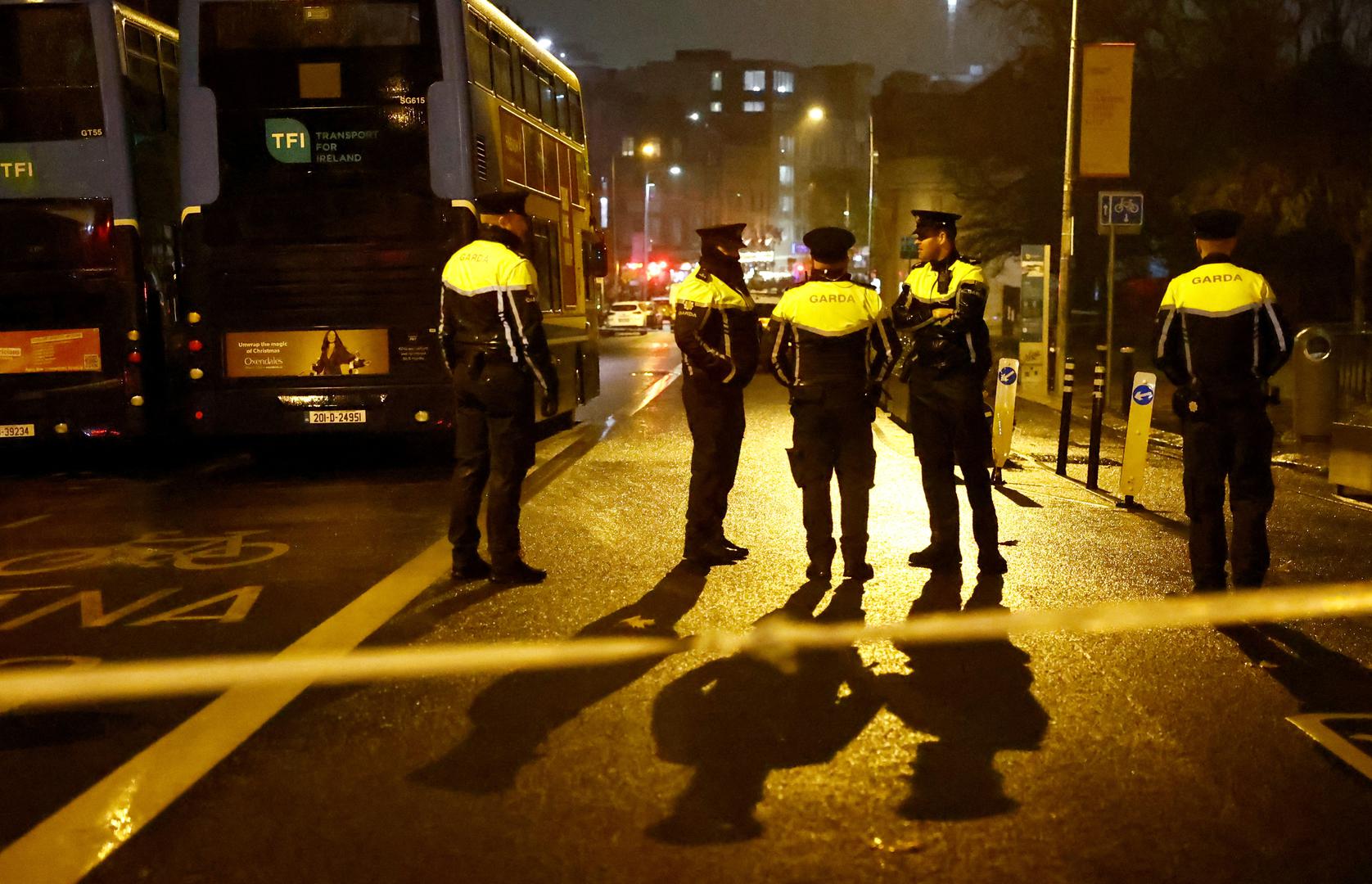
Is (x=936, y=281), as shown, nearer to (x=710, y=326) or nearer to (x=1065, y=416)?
(x=710, y=326)

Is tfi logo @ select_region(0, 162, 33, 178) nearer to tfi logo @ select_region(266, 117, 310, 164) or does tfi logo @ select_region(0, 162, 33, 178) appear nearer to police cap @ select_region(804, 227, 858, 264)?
tfi logo @ select_region(266, 117, 310, 164)

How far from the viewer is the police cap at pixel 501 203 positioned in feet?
25.6

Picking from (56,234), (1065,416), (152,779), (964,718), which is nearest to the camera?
(152,779)

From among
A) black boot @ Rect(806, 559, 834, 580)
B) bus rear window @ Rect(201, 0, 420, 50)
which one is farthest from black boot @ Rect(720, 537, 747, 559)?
bus rear window @ Rect(201, 0, 420, 50)

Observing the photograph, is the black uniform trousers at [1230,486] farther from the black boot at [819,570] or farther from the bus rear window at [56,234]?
the bus rear window at [56,234]

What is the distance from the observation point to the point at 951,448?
8.07 meters

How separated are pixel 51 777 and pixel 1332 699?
179 inches

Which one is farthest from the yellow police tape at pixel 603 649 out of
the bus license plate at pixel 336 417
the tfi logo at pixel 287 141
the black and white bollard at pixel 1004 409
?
the tfi logo at pixel 287 141

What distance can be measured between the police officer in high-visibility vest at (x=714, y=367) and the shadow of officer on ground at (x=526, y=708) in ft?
4.12

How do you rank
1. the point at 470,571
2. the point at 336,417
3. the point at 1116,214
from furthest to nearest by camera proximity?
the point at 1116,214 → the point at 336,417 → the point at 470,571

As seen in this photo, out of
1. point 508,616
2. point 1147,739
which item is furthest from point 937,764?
point 508,616

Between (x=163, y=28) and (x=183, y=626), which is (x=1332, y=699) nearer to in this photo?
(x=183, y=626)

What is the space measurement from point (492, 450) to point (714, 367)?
127 cm

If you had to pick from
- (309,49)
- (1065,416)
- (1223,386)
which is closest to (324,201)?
(309,49)
